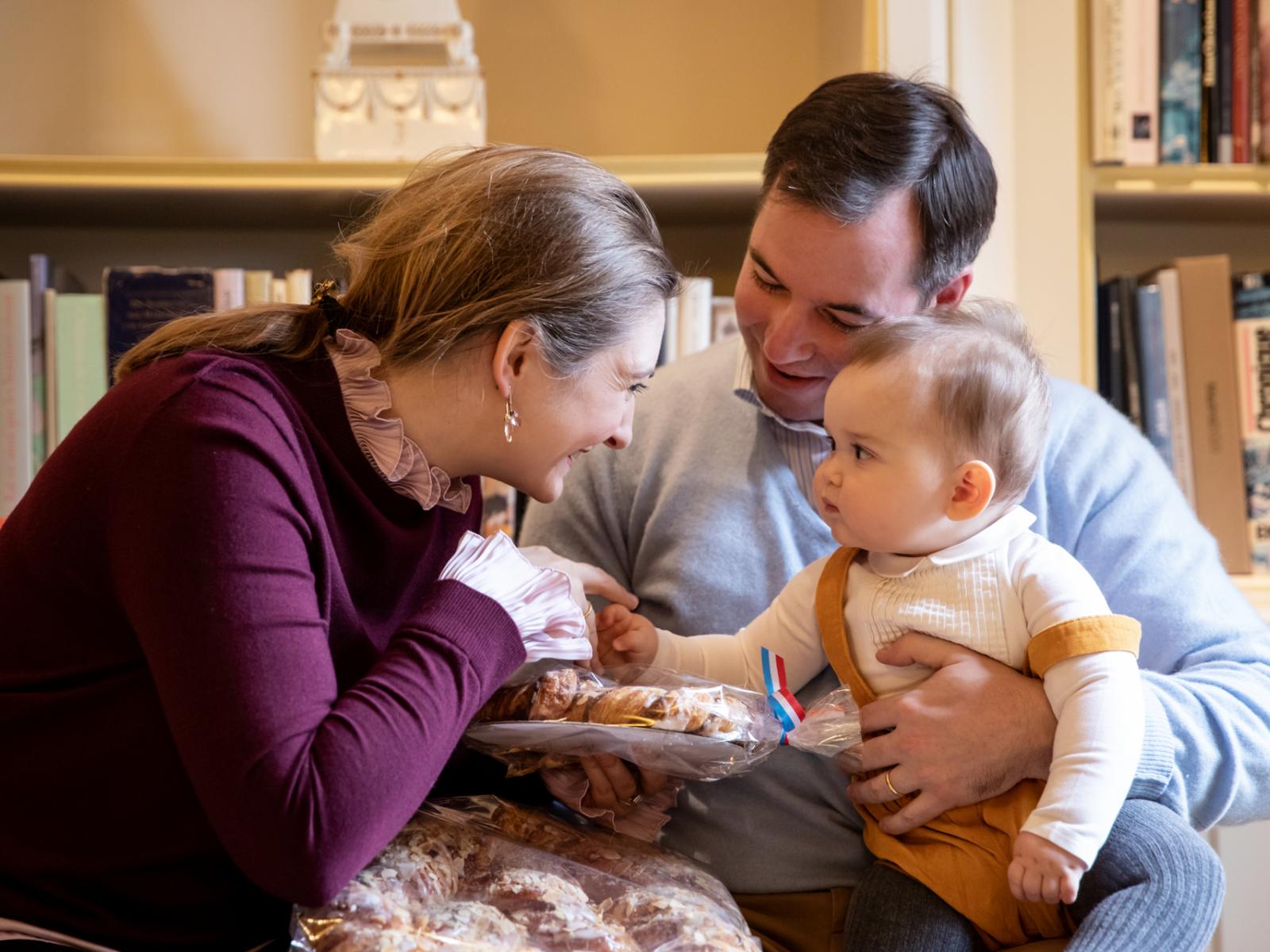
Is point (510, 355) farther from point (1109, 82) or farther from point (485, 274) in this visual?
point (1109, 82)

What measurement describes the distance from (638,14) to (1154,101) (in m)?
0.88

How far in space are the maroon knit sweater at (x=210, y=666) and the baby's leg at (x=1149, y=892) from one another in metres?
0.56

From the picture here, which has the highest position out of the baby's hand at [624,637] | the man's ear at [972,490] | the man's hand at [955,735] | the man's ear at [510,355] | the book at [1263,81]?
the book at [1263,81]

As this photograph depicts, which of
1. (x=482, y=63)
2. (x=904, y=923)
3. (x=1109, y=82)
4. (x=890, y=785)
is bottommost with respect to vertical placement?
(x=904, y=923)

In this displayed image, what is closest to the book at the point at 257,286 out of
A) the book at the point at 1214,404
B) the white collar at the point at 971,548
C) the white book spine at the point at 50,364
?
the white book spine at the point at 50,364

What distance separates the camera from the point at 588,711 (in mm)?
1066

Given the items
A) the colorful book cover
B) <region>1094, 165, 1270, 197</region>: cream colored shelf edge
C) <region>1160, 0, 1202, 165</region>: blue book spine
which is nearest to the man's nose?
<region>1094, 165, 1270, 197</region>: cream colored shelf edge

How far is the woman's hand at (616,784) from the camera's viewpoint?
A: 1156 mm

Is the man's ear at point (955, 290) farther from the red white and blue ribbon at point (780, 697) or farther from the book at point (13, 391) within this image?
the book at point (13, 391)

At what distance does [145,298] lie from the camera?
179 cm

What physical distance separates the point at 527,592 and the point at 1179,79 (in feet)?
4.51

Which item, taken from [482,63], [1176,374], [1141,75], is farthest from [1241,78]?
[482,63]

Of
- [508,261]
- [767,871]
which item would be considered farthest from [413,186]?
[767,871]

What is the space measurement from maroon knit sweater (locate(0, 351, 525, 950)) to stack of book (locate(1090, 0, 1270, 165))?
A: 131 cm
